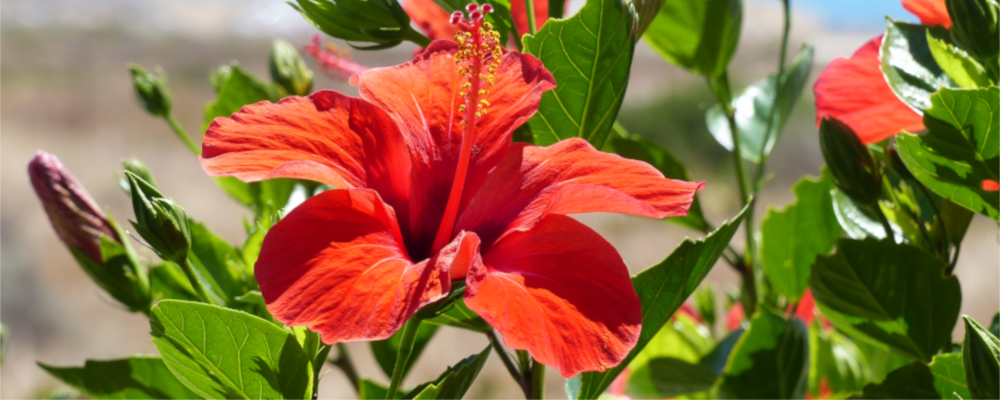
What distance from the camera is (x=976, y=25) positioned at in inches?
22.5

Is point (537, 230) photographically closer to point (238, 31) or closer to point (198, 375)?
point (198, 375)

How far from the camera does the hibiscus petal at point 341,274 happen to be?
1.31ft

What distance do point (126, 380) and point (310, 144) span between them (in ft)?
1.04

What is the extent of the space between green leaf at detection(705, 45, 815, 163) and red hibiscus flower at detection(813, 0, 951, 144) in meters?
0.22

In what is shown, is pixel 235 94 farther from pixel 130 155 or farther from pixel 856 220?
pixel 130 155

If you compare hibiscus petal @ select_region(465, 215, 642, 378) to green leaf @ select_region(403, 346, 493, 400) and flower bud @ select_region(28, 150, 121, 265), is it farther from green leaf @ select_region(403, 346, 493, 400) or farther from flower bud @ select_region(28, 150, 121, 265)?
flower bud @ select_region(28, 150, 121, 265)

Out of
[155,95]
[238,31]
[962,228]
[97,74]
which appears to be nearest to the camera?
[962,228]

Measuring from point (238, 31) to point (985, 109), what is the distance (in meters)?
15.8

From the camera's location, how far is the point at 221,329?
0.46 metres

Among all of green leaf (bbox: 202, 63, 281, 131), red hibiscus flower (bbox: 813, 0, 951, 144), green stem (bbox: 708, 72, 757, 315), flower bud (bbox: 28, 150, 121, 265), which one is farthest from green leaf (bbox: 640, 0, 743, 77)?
flower bud (bbox: 28, 150, 121, 265)

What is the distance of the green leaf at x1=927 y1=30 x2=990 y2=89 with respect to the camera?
61 cm

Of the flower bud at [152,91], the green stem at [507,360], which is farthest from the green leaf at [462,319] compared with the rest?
the flower bud at [152,91]

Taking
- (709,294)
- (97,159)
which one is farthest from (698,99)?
(709,294)

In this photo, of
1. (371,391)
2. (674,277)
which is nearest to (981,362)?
(674,277)
